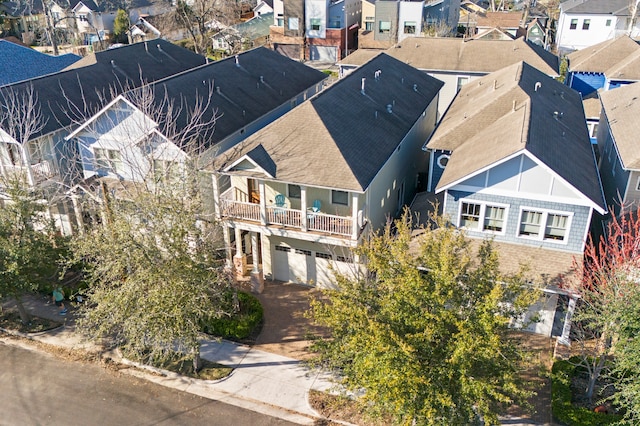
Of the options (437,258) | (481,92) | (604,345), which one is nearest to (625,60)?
(481,92)

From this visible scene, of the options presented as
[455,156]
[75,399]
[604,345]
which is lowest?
[75,399]

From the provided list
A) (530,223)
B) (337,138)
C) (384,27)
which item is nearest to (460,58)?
(384,27)

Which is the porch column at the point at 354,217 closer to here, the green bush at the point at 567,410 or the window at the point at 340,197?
the window at the point at 340,197

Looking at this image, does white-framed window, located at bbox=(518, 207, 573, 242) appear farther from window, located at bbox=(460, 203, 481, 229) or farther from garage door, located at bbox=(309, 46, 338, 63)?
garage door, located at bbox=(309, 46, 338, 63)

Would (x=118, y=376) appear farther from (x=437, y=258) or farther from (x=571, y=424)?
(x=571, y=424)

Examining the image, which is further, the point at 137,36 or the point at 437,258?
the point at 137,36

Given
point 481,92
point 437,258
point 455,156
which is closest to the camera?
point 437,258
